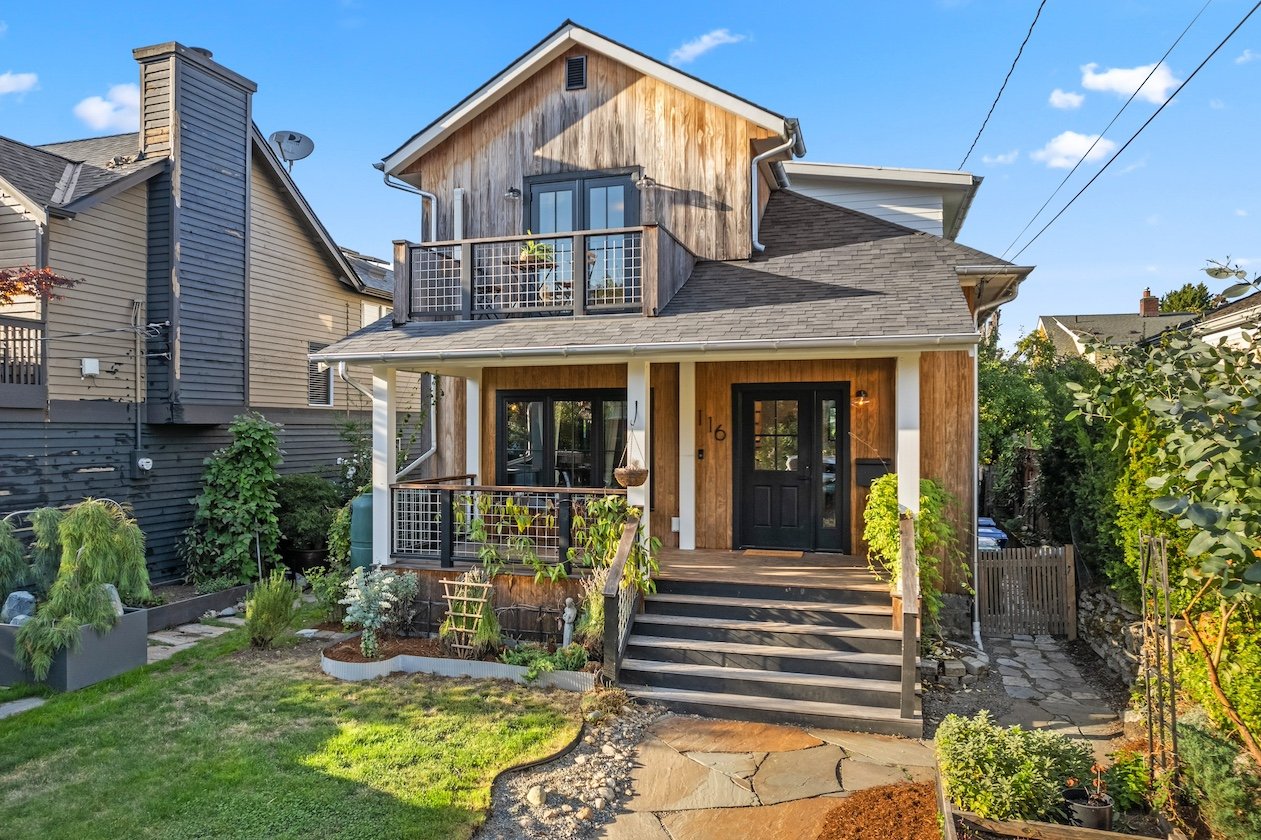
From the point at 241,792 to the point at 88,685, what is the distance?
3336 millimetres

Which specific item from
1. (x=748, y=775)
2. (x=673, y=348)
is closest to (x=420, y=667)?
(x=748, y=775)

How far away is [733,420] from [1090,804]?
5.80m

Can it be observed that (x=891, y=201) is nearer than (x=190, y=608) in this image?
No

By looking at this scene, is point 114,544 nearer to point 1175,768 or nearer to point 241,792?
point 241,792

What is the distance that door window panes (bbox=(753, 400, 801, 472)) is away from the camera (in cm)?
906

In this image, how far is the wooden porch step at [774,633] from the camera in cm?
658

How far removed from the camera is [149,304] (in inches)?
430

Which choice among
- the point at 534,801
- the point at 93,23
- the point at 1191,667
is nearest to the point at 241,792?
the point at 534,801

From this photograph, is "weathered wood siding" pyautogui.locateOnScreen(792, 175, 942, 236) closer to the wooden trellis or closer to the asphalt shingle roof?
the wooden trellis

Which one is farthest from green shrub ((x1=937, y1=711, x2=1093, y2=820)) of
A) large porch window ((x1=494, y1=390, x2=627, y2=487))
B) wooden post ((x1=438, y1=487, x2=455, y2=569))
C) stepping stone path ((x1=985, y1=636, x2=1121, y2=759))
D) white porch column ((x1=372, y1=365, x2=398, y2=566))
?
white porch column ((x1=372, y1=365, x2=398, y2=566))

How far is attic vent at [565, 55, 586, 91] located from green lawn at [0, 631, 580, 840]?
7.70 m

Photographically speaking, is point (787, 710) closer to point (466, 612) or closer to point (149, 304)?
point (466, 612)

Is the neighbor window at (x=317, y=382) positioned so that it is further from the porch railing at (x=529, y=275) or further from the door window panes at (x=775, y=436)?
the door window panes at (x=775, y=436)

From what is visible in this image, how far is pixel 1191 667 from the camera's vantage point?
4852 millimetres
